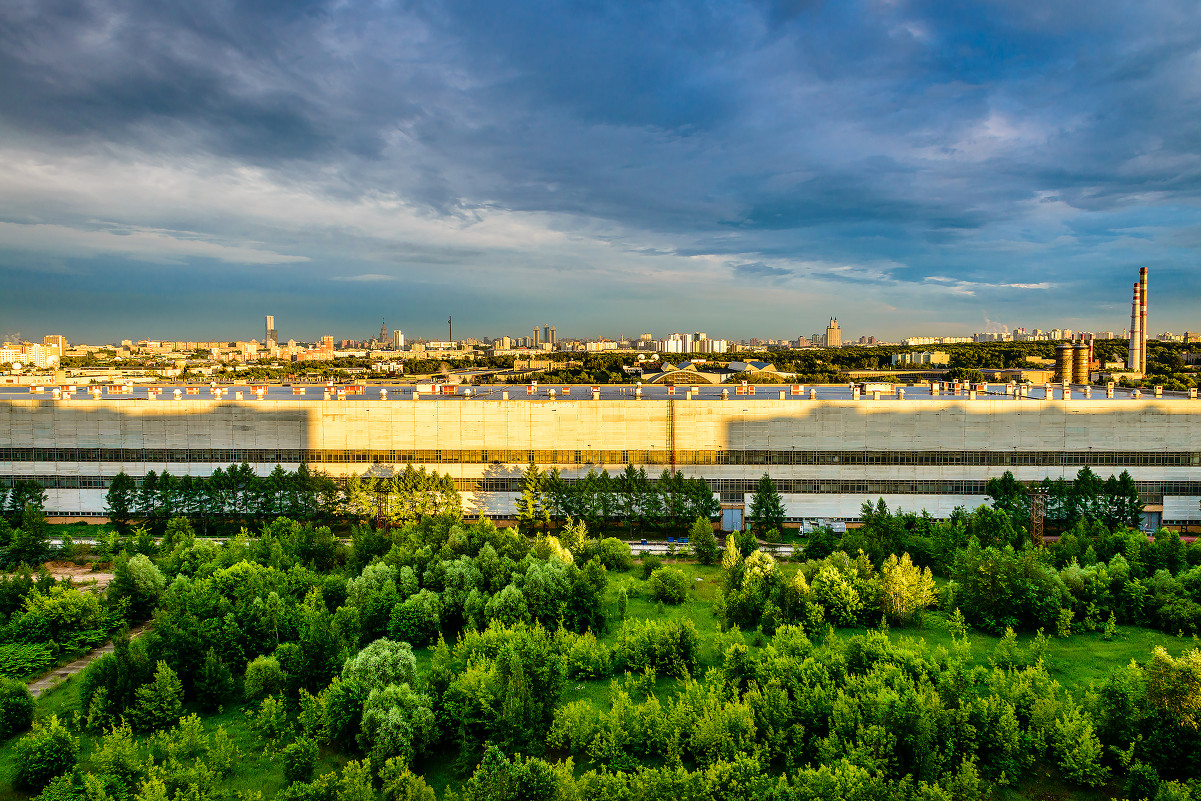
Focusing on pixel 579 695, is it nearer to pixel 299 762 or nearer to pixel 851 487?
pixel 299 762

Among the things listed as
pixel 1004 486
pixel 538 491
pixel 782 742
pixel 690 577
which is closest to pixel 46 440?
pixel 538 491

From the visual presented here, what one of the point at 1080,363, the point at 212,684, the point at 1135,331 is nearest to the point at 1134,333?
the point at 1135,331

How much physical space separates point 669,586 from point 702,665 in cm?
598

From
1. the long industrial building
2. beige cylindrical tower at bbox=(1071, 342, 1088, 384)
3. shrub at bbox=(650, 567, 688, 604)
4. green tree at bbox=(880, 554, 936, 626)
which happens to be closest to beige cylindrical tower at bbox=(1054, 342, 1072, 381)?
beige cylindrical tower at bbox=(1071, 342, 1088, 384)

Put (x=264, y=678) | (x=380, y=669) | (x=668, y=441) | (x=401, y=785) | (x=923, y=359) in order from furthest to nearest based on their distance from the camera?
1. (x=923, y=359)
2. (x=668, y=441)
3. (x=264, y=678)
4. (x=380, y=669)
5. (x=401, y=785)

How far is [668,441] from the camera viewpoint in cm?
3988

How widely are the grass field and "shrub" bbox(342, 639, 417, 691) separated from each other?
2041 mm

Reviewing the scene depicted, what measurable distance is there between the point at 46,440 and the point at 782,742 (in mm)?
47458

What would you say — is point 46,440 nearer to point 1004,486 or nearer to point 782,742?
point 782,742

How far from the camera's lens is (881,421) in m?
39.1

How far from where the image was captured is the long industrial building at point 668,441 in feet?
127

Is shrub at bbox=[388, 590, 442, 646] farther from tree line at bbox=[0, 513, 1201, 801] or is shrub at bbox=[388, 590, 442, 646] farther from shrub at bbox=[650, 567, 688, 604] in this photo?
shrub at bbox=[650, 567, 688, 604]

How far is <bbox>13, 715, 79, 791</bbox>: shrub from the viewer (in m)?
16.5

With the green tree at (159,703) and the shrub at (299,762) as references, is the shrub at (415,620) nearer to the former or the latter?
the green tree at (159,703)
